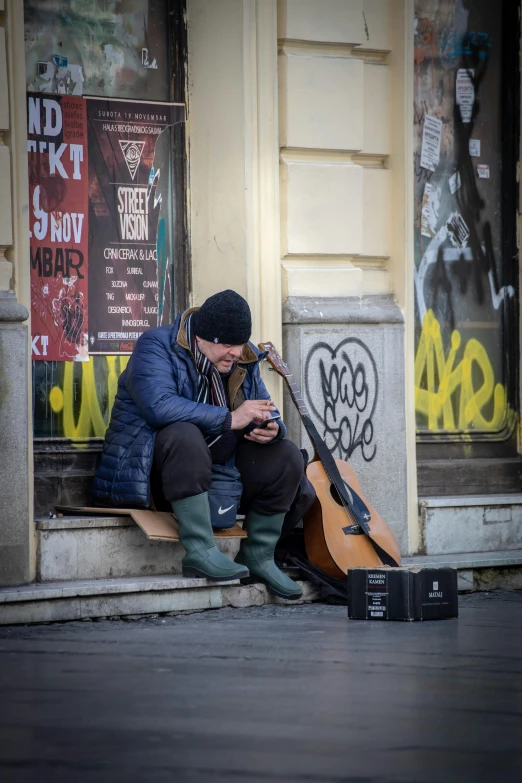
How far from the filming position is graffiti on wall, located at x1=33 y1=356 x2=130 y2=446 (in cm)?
715

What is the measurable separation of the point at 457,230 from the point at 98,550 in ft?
10.4

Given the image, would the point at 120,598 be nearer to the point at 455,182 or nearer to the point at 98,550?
the point at 98,550

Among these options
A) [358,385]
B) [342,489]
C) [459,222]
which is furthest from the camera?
[459,222]

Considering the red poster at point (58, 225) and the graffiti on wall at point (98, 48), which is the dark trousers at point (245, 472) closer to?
the red poster at point (58, 225)

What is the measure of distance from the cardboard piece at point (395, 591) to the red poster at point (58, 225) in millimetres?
2047

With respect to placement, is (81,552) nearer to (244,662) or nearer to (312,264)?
(244,662)

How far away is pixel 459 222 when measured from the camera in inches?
329

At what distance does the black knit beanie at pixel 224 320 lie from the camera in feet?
20.9

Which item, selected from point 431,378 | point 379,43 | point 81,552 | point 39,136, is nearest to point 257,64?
point 379,43

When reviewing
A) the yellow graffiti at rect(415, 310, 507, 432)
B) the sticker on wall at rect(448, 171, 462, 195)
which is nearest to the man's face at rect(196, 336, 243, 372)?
the yellow graffiti at rect(415, 310, 507, 432)

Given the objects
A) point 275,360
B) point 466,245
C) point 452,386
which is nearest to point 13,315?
point 275,360

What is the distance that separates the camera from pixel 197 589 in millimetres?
6402

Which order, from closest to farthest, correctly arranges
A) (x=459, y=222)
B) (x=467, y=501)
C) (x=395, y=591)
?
(x=395, y=591), (x=467, y=501), (x=459, y=222)

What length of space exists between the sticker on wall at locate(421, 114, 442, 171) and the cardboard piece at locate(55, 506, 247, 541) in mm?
2781
